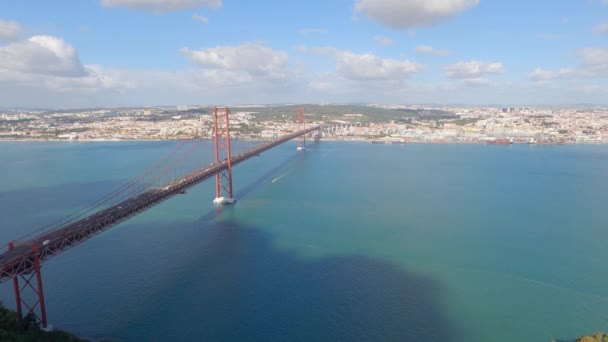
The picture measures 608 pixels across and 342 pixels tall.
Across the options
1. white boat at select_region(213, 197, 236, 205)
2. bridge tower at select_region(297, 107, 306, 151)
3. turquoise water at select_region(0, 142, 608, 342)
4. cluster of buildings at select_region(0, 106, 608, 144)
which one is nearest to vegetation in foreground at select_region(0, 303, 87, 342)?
turquoise water at select_region(0, 142, 608, 342)

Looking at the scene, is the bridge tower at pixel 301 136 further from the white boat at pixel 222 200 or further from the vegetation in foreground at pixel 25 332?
the vegetation in foreground at pixel 25 332

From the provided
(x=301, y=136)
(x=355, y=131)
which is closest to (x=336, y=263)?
(x=301, y=136)

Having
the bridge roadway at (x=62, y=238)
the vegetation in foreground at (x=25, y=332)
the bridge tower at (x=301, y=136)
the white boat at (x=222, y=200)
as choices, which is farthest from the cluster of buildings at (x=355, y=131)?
the vegetation in foreground at (x=25, y=332)

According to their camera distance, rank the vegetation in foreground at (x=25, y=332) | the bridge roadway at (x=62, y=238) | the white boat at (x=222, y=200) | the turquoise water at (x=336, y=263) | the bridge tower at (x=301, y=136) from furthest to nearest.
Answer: the bridge tower at (x=301, y=136) → the white boat at (x=222, y=200) → the turquoise water at (x=336, y=263) → the bridge roadway at (x=62, y=238) → the vegetation in foreground at (x=25, y=332)

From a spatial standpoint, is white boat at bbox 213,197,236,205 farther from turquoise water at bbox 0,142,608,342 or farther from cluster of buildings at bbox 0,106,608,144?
cluster of buildings at bbox 0,106,608,144

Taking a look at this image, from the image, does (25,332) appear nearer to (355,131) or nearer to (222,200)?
(222,200)
